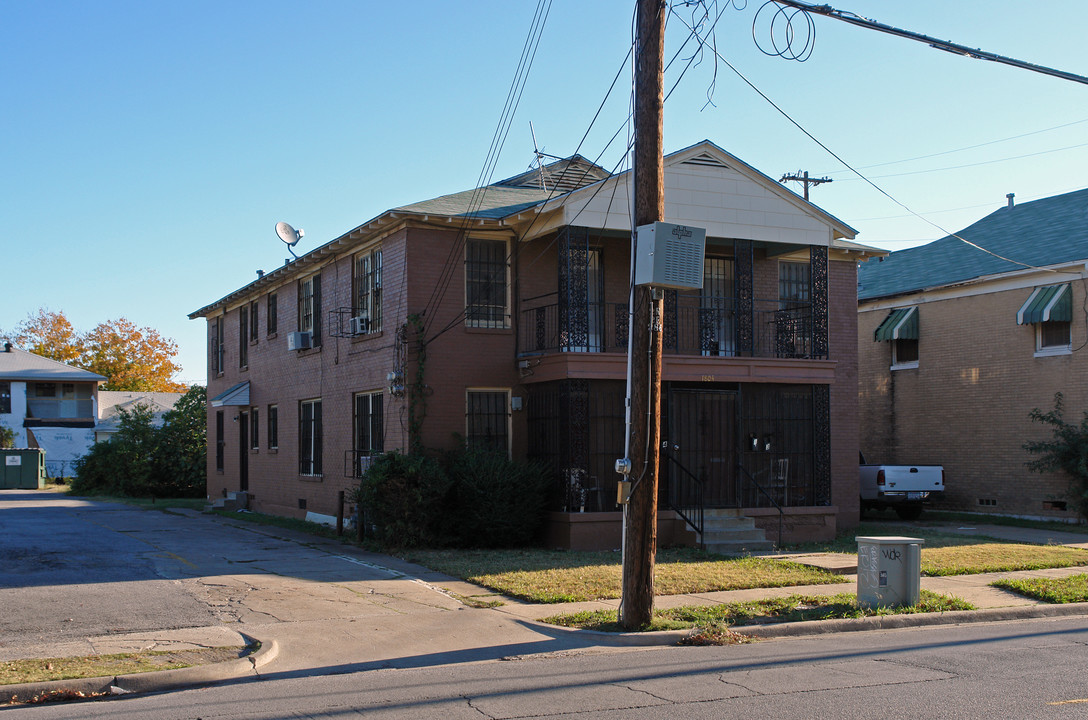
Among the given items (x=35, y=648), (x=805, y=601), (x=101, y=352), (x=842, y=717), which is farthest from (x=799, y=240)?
(x=101, y=352)

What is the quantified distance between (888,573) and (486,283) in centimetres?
924

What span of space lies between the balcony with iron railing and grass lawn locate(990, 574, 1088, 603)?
20.6 feet

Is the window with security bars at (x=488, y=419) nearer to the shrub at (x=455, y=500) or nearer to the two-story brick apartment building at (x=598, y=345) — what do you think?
the two-story brick apartment building at (x=598, y=345)

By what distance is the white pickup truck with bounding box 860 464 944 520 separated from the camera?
21625 millimetres

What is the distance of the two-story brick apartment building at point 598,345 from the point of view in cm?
1666

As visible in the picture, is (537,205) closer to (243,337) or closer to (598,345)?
(598,345)

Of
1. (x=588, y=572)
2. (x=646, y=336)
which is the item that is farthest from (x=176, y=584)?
(x=646, y=336)

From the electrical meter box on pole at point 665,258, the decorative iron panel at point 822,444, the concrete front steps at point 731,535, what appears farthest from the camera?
the decorative iron panel at point 822,444

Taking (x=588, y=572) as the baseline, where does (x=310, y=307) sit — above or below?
above

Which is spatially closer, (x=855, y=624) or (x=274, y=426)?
(x=855, y=624)

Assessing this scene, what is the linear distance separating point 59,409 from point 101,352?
16.7 metres

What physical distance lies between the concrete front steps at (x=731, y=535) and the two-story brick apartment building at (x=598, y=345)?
0.78 feet

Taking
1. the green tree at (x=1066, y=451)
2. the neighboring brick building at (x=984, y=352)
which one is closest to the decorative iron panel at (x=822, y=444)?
the green tree at (x=1066, y=451)

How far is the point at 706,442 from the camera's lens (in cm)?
1762
